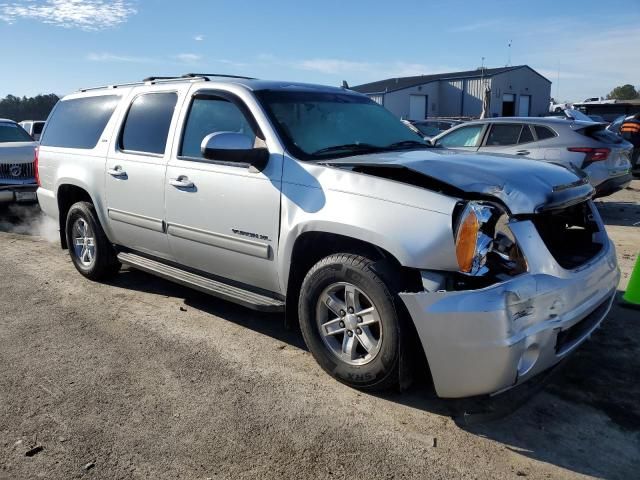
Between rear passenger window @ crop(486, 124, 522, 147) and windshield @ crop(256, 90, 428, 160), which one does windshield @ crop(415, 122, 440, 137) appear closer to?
rear passenger window @ crop(486, 124, 522, 147)

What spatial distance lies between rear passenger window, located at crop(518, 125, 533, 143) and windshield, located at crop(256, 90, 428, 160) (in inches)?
184

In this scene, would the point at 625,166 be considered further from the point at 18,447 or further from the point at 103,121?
the point at 18,447

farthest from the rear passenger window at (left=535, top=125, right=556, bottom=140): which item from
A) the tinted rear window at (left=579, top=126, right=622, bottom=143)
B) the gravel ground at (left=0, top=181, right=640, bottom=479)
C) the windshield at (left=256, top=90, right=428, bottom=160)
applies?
the windshield at (left=256, top=90, right=428, bottom=160)

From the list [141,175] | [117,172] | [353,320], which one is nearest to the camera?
[353,320]

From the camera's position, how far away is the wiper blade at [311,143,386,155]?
12.9 ft

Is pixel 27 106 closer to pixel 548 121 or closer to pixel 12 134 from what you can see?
pixel 12 134

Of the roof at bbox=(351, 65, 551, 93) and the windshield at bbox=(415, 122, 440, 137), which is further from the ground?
the roof at bbox=(351, 65, 551, 93)

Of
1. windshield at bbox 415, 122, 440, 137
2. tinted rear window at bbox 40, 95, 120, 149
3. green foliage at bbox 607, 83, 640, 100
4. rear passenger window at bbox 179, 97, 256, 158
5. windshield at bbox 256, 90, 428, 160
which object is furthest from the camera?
green foliage at bbox 607, 83, 640, 100

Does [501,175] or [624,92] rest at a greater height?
[624,92]

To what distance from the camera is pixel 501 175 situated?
3.29 m

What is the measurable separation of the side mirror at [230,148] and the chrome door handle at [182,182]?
2.10 feet

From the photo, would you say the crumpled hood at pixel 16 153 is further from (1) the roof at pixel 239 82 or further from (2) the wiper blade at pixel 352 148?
(2) the wiper blade at pixel 352 148

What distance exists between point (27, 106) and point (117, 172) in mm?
39233

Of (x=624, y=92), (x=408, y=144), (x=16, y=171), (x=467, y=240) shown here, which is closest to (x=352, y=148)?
(x=408, y=144)
